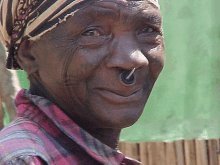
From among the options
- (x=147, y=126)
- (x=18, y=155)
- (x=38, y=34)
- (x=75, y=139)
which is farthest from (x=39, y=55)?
(x=147, y=126)

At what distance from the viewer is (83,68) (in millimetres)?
2447

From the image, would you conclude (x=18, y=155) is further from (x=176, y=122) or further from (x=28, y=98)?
(x=176, y=122)

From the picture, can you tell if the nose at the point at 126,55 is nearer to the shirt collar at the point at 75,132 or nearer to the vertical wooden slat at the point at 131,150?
the shirt collar at the point at 75,132

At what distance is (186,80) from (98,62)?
3424 millimetres

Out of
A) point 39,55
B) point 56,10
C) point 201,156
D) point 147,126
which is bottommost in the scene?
point 201,156

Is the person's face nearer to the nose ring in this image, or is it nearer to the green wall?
the nose ring

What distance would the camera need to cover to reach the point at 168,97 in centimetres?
571

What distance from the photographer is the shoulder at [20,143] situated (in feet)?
6.95

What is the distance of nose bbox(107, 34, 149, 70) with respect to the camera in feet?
7.90

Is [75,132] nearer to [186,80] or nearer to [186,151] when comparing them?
[186,151]

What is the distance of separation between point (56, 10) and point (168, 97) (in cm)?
339

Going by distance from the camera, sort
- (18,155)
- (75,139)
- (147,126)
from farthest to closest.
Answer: (147,126)
(75,139)
(18,155)

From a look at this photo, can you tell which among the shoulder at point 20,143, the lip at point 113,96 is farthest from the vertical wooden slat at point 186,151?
the shoulder at point 20,143

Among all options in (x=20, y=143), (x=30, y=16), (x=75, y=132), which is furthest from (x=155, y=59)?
(x=20, y=143)
